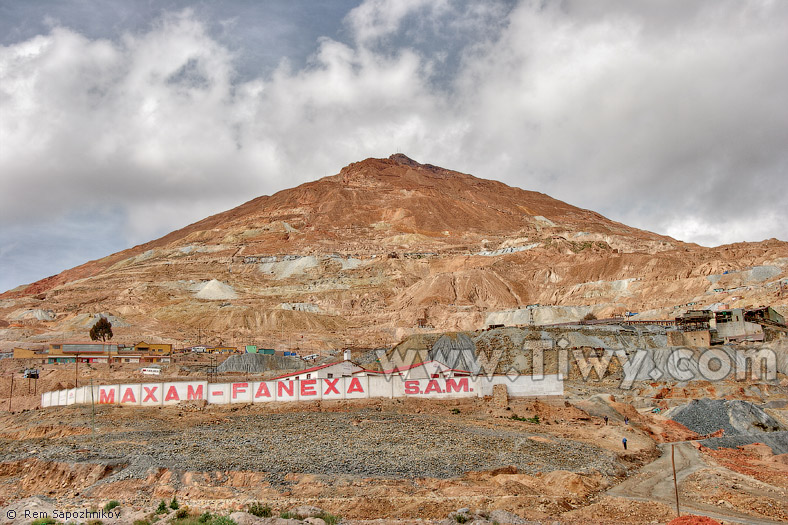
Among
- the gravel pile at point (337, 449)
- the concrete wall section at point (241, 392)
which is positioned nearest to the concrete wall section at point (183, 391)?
the concrete wall section at point (241, 392)

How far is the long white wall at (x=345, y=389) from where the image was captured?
114 feet

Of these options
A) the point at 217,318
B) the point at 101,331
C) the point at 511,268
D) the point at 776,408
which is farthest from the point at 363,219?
the point at 776,408

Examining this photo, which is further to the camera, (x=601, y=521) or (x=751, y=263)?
(x=751, y=263)

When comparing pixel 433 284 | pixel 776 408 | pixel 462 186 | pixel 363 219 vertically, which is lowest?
pixel 776 408

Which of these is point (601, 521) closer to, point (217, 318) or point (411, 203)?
point (217, 318)

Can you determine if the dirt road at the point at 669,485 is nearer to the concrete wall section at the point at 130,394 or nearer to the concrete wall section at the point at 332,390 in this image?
the concrete wall section at the point at 332,390

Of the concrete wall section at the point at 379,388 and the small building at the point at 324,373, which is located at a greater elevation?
the small building at the point at 324,373

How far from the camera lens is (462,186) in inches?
7682

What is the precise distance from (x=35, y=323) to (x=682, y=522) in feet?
321

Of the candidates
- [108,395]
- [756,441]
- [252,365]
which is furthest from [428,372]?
[252,365]

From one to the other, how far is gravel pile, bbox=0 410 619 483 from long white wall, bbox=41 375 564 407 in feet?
13.1

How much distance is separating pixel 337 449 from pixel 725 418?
18.8 meters

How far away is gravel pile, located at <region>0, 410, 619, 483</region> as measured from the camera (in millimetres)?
21172

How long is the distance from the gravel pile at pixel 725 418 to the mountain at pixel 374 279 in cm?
3824
